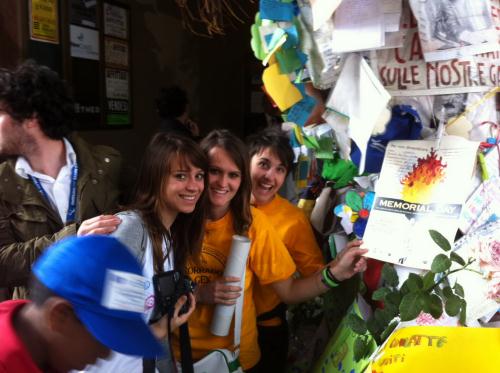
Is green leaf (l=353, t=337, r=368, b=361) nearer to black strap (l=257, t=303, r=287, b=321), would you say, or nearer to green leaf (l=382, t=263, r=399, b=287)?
green leaf (l=382, t=263, r=399, b=287)

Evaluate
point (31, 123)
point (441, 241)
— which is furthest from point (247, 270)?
point (31, 123)

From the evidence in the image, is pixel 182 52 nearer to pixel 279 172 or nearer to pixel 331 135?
pixel 279 172

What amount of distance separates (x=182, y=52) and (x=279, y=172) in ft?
10.2

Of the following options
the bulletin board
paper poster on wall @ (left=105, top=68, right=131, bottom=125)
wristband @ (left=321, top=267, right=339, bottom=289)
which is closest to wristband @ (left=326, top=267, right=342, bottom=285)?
wristband @ (left=321, top=267, right=339, bottom=289)

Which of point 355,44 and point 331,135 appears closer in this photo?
point 355,44

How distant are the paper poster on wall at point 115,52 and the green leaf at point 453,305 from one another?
10.5ft

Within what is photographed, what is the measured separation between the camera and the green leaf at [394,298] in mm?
1109

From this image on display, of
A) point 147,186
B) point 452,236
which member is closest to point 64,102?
point 147,186

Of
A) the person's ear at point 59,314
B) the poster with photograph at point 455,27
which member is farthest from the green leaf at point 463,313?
the person's ear at point 59,314

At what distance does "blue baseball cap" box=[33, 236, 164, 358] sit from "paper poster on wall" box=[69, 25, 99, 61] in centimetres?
278

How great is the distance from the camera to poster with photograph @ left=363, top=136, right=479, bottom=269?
1.13 m

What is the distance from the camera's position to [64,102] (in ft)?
5.15

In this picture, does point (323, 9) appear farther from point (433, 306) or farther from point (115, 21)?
point (115, 21)

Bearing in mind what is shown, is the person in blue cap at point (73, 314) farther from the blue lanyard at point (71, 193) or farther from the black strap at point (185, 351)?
the blue lanyard at point (71, 193)
